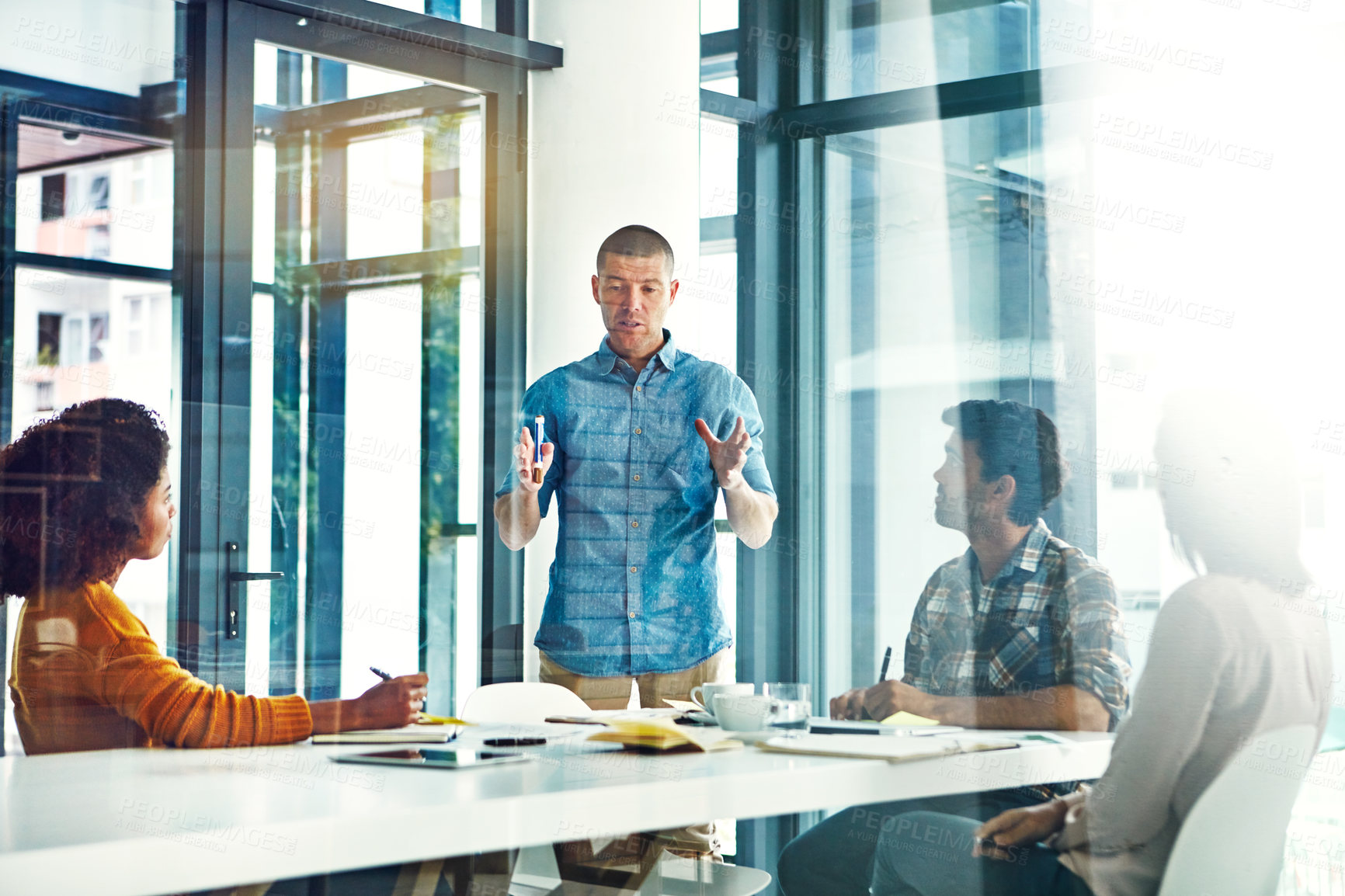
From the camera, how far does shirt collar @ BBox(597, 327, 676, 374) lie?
3656mm

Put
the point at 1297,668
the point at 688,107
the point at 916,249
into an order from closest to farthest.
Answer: the point at 1297,668, the point at 916,249, the point at 688,107

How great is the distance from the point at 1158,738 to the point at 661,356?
194cm

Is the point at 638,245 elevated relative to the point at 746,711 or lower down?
elevated

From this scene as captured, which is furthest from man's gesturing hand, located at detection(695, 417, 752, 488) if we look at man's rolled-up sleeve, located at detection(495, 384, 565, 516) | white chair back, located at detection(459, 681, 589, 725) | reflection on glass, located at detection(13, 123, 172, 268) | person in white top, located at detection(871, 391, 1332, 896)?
reflection on glass, located at detection(13, 123, 172, 268)

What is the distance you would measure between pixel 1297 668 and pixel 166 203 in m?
3.09

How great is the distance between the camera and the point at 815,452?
3.83 meters

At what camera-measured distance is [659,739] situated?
6.17 ft

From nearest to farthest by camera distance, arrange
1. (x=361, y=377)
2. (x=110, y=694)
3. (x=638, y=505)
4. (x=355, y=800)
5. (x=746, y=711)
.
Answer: (x=355, y=800)
(x=110, y=694)
(x=746, y=711)
(x=638, y=505)
(x=361, y=377)

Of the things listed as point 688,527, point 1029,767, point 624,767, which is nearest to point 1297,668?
point 1029,767

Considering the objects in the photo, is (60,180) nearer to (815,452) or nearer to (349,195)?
(349,195)

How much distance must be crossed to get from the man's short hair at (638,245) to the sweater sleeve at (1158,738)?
6.41 ft

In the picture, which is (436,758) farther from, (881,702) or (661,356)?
(661,356)

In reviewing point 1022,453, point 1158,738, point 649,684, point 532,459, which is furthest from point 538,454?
point 1158,738

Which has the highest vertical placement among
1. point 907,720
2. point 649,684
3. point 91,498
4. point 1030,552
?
point 91,498
